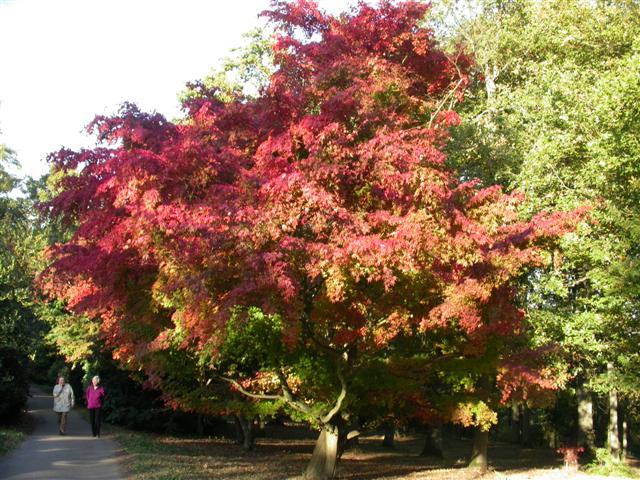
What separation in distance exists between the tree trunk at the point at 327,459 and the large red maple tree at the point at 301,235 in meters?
0.03

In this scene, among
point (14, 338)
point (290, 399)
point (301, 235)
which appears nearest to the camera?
point (301, 235)

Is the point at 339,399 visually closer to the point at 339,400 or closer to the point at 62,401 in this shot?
the point at 339,400

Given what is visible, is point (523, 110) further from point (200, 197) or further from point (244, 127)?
point (200, 197)

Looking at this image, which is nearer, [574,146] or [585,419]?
[574,146]

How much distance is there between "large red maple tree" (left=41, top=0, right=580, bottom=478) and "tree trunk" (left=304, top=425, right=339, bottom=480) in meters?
0.03

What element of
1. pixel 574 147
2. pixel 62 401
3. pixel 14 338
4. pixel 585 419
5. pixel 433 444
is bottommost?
pixel 433 444

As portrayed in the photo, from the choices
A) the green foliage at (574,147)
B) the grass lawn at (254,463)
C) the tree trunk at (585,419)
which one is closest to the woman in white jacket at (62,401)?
the grass lawn at (254,463)

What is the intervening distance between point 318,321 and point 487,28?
41.1 feet

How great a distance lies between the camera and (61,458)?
36.1 ft

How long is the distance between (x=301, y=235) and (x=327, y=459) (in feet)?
15.5

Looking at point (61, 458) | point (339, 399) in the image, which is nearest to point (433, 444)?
point (339, 399)

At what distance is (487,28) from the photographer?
18391 millimetres

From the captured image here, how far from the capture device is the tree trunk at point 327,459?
36.8 feet

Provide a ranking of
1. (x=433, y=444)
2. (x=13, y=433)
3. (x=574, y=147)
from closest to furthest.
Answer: (x=13, y=433) < (x=574, y=147) < (x=433, y=444)
